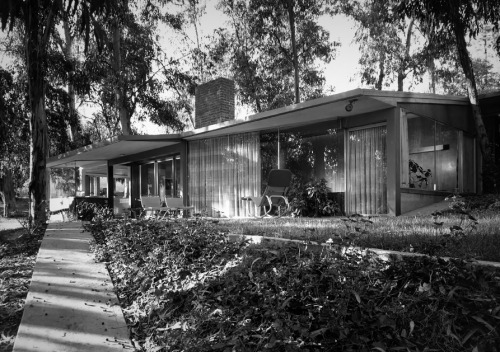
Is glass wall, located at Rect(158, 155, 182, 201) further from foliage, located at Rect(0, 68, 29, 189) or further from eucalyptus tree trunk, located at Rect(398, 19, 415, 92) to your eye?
eucalyptus tree trunk, located at Rect(398, 19, 415, 92)

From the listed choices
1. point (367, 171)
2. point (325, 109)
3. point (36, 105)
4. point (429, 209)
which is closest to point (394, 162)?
point (367, 171)

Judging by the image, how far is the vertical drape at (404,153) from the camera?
8.20 meters

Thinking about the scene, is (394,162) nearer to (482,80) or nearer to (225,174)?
(225,174)

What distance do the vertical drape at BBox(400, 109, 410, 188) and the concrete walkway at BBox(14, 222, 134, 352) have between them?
6152 mm

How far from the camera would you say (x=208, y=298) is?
3.01 metres

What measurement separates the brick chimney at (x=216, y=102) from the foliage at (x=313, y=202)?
3843mm

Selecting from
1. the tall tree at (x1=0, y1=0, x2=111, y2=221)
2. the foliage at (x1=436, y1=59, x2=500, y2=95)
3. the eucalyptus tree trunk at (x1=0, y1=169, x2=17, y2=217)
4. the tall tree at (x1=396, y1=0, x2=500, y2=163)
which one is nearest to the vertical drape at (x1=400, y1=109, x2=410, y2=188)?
the tall tree at (x1=396, y1=0, x2=500, y2=163)

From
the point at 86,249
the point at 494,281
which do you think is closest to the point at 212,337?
the point at 494,281

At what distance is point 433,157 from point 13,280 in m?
9.15

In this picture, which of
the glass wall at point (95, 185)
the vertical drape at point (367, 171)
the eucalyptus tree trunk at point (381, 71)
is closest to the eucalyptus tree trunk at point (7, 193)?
the glass wall at point (95, 185)

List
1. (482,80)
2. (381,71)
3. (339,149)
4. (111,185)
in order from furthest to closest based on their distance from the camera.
Result: (482,80) → (381,71) → (111,185) → (339,149)

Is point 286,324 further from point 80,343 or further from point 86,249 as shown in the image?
point 86,249

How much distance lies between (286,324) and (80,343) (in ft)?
4.61

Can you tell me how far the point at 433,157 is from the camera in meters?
9.88
